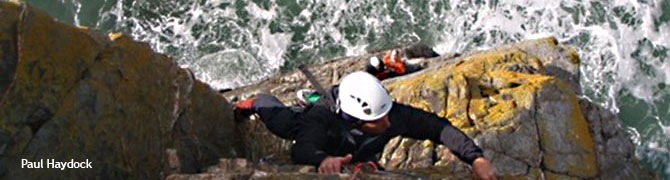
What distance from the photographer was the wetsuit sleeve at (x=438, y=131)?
9289mm

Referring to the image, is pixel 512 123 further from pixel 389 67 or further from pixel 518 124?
pixel 389 67

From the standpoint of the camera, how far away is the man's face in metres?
9.84

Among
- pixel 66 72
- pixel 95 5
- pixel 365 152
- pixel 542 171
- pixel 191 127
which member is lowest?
pixel 542 171

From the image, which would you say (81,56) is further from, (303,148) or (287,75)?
(287,75)

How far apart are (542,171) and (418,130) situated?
4415 millimetres

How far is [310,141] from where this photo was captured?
966 centimetres

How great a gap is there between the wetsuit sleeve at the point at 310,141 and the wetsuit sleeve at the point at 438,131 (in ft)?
3.49

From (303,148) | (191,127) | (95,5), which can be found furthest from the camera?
(95,5)

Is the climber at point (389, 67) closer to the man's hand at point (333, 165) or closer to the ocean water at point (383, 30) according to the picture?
the ocean water at point (383, 30)

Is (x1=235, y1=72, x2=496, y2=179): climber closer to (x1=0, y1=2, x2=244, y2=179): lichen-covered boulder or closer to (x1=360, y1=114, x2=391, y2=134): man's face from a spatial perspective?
(x1=360, y1=114, x2=391, y2=134): man's face

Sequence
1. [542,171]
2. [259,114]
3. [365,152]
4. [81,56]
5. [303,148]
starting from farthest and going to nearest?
[542,171] < [259,114] < [365,152] < [303,148] < [81,56]

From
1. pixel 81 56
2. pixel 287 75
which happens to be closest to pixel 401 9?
pixel 287 75

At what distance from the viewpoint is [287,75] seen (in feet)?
63.4

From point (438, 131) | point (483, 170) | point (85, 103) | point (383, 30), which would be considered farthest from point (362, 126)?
point (383, 30)
